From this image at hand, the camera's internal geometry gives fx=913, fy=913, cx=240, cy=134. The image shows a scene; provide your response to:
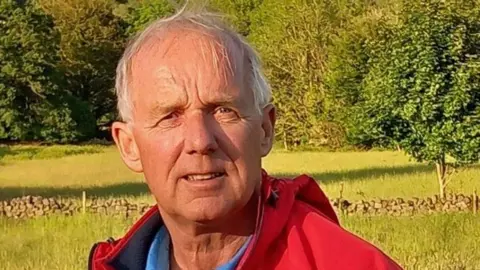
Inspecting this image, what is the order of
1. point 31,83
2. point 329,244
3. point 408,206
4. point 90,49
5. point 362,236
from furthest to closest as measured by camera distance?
point 90,49 < point 31,83 < point 408,206 < point 362,236 < point 329,244

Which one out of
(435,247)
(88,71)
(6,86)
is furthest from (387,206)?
(88,71)

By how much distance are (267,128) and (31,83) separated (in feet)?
150

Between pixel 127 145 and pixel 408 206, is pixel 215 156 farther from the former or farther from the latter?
pixel 408 206

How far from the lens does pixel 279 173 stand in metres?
27.7

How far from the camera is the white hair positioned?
1928mm

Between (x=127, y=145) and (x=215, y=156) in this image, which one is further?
(x=127, y=145)

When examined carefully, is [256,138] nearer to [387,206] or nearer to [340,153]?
[387,206]

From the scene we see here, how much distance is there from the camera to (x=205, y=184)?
72.2 inches

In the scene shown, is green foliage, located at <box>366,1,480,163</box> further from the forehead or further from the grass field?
the forehead

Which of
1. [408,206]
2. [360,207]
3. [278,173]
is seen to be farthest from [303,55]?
[360,207]

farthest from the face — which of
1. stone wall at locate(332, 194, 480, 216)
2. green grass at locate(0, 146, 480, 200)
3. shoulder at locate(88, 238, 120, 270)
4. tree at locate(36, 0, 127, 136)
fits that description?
tree at locate(36, 0, 127, 136)

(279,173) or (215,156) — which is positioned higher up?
(215,156)

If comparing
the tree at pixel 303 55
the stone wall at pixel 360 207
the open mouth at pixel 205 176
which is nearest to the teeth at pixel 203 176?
the open mouth at pixel 205 176

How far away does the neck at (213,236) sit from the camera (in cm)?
196
